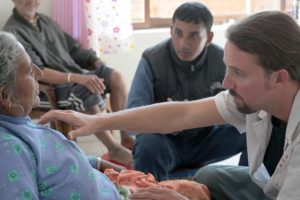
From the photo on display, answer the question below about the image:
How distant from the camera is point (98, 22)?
3.55 meters

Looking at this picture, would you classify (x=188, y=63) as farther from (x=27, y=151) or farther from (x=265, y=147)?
(x=27, y=151)

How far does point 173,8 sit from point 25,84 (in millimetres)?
3148

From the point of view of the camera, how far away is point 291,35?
1375 millimetres

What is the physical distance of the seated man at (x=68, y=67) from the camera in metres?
3.01

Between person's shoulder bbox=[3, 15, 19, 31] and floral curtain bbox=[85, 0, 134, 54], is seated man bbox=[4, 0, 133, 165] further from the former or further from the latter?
floral curtain bbox=[85, 0, 134, 54]

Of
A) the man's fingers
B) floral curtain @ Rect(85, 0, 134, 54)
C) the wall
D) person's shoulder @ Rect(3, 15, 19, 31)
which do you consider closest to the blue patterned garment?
the man's fingers

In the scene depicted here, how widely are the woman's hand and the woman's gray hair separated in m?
0.43

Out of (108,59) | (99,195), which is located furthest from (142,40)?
(99,195)

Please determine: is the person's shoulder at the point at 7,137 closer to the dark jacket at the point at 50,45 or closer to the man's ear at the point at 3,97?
the man's ear at the point at 3,97

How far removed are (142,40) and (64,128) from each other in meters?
1.43

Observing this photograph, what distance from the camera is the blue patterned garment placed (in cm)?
113

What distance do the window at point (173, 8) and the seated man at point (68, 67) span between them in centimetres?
86

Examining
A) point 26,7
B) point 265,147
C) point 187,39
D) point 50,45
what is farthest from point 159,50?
point 26,7

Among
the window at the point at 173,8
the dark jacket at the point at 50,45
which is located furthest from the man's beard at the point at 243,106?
the window at the point at 173,8
